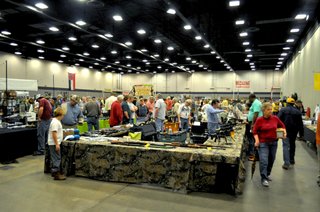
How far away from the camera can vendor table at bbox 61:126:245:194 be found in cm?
363

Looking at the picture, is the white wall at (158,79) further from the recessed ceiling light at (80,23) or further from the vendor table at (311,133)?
the vendor table at (311,133)

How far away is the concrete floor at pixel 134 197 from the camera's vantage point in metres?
3.24

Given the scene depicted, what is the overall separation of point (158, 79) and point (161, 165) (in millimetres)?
23305

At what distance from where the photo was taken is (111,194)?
3664mm

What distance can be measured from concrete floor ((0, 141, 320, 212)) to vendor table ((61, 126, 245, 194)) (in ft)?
0.47

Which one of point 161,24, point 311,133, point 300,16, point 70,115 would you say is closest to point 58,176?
point 70,115

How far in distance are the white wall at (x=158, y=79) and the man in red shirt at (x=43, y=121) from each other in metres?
12.9

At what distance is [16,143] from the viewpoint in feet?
19.2

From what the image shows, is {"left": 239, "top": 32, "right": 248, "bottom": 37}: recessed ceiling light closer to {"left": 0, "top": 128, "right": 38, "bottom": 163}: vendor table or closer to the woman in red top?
the woman in red top

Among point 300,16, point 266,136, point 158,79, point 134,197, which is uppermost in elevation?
point 300,16

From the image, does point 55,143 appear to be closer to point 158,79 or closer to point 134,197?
point 134,197

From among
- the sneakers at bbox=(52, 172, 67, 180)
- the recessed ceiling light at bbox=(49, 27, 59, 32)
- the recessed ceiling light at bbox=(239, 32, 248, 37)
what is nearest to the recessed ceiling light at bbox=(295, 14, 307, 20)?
the recessed ceiling light at bbox=(239, 32, 248, 37)

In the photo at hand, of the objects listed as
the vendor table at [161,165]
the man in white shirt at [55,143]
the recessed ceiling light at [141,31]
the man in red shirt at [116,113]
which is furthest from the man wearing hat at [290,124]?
the recessed ceiling light at [141,31]

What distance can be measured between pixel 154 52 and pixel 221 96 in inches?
468
